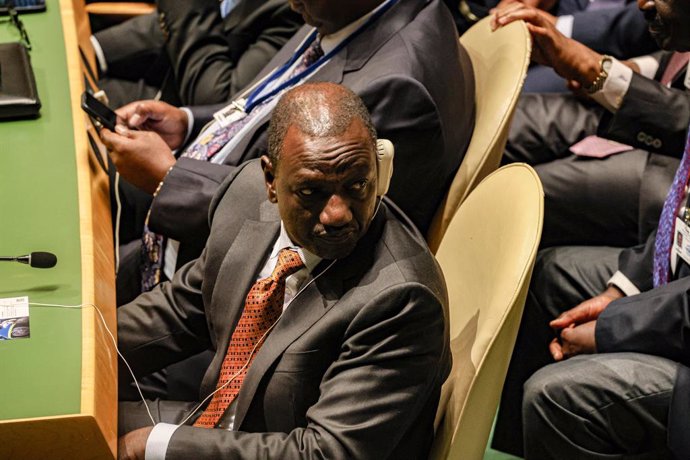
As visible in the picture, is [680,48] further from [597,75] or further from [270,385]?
[270,385]

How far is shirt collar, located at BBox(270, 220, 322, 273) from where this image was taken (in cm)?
171

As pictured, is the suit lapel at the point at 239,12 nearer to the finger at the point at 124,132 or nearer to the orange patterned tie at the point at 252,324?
the finger at the point at 124,132

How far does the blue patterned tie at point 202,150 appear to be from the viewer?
2.42 meters

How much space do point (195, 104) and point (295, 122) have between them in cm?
144

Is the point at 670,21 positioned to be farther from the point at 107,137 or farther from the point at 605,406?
the point at 107,137

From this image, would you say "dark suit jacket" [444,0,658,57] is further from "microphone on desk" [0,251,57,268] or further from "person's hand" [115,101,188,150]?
"microphone on desk" [0,251,57,268]

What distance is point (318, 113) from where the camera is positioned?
62.9 inches

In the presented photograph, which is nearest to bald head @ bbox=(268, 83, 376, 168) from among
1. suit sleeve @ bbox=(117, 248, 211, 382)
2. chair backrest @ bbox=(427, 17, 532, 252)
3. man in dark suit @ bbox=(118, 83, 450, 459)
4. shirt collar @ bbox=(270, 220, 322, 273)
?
man in dark suit @ bbox=(118, 83, 450, 459)

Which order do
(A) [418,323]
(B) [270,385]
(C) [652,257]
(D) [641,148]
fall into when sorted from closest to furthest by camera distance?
(A) [418,323] < (B) [270,385] < (C) [652,257] < (D) [641,148]

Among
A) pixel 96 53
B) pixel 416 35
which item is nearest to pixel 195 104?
pixel 96 53

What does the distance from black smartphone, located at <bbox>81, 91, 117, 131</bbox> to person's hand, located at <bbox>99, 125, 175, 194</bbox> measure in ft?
0.07

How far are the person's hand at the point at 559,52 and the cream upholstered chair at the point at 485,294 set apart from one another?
0.79 m

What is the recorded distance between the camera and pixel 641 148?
261cm

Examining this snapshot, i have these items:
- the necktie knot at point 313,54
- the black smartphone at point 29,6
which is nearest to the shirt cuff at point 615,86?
the necktie knot at point 313,54
